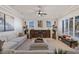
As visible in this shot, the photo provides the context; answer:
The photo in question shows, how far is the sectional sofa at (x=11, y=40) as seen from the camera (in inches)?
137

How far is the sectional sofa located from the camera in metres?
3.49

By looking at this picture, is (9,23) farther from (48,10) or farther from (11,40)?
(48,10)

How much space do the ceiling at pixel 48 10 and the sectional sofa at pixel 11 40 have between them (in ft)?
2.01

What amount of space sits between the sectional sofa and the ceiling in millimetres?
613

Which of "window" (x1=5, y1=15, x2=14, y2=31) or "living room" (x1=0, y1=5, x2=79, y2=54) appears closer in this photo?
"living room" (x1=0, y1=5, x2=79, y2=54)

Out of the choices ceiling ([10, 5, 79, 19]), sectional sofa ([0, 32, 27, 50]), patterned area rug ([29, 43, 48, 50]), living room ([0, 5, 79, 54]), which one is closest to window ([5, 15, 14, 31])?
living room ([0, 5, 79, 54])

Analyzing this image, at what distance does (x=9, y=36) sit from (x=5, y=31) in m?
0.17

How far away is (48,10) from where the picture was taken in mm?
3672

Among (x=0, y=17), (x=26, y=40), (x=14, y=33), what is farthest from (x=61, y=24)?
(x=0, y=17)

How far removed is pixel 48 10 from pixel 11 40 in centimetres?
129

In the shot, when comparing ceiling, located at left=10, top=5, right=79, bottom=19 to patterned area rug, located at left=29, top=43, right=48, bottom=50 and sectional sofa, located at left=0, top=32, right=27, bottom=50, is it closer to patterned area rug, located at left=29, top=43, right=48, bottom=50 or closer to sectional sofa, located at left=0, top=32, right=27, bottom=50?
sectional sofa, located at left=0, top=32, right=27, bottom=50

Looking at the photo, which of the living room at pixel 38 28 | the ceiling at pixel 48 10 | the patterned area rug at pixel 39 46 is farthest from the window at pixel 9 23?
the patterned area rug at pixel 39 46

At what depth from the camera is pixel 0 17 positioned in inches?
137
